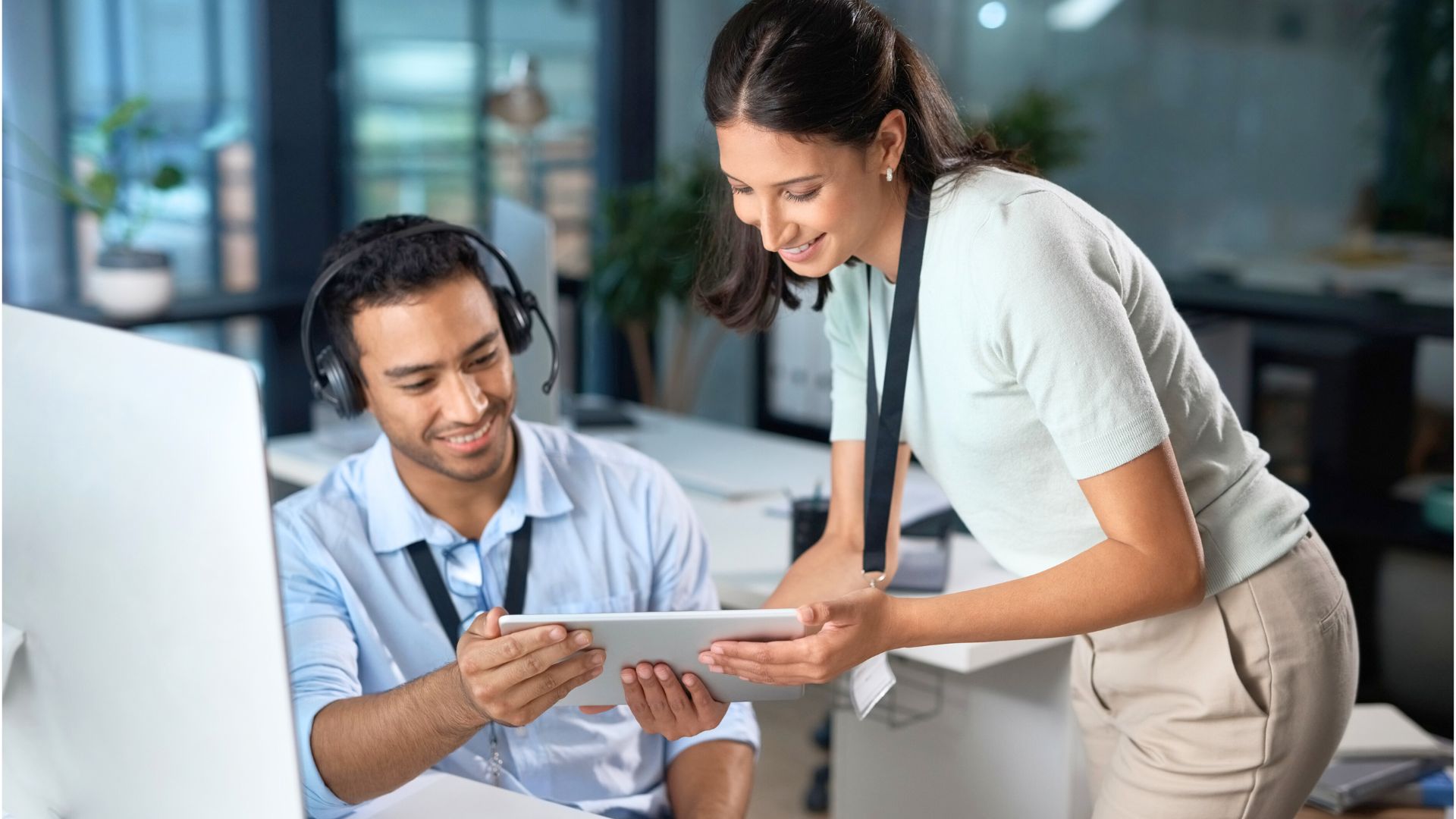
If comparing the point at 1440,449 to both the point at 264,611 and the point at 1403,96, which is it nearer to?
the point at 1403,96

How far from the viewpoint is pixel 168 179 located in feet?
10.8

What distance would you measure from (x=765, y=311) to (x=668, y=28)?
338cm

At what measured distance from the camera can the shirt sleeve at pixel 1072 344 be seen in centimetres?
118

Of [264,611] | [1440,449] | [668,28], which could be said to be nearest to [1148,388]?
[264,611]

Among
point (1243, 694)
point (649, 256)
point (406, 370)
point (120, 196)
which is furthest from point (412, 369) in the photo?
point (649, 256)

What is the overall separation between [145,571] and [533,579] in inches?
28.6

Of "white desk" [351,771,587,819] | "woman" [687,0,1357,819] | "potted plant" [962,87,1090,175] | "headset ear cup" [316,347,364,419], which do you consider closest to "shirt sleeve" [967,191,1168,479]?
"woman" [687,0,1357,819]

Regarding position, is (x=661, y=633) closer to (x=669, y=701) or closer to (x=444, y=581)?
(x=669, y=701)

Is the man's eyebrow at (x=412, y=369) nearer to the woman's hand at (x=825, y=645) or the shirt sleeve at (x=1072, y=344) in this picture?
the woman's hand at (x=825, y=645)

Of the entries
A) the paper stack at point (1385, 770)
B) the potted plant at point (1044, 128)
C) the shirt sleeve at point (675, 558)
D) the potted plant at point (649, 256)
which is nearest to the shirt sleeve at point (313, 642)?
the shirt sleeve at point (675, 558)

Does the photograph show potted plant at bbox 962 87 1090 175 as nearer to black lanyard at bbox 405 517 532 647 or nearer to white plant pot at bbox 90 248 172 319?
white plant pot at bbox 90 248 172 319

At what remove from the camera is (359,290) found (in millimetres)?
1652

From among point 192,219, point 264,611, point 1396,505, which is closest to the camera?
point 264,611

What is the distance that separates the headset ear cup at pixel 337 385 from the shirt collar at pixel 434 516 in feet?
0.20
